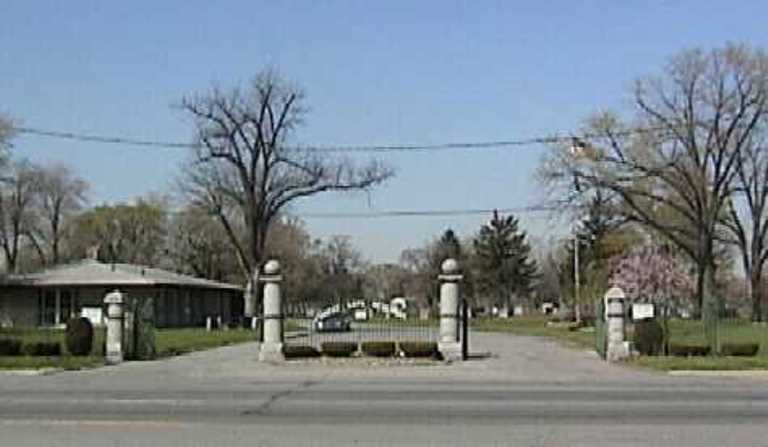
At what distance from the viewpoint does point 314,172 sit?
82.0m

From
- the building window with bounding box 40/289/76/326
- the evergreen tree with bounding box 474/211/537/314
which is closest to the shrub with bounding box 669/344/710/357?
the building window with bounding box 40/289/76/326

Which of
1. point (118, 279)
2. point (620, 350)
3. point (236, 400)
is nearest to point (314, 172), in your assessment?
point (118, 279)

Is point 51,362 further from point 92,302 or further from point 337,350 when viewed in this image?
Result: point 92,302

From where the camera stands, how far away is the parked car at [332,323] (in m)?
50.5

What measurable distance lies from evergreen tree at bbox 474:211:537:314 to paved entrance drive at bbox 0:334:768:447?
91167mm

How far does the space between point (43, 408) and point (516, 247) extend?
10728 centimetres

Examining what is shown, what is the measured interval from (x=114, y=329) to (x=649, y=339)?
15847mm

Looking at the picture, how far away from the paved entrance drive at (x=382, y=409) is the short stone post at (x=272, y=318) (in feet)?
15.8

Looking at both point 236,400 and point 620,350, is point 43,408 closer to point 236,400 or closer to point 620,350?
point 236,400

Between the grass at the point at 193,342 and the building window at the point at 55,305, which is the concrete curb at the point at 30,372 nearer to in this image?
the grass at the point at 193,342

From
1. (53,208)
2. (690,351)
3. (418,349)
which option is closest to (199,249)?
(53,208)

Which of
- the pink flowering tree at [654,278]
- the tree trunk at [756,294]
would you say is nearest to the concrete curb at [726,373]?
the pink flowering tree at [654,278]

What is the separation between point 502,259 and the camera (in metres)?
124

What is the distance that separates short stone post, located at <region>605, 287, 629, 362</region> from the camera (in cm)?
3881
